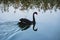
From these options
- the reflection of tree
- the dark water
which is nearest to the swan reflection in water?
the dark water

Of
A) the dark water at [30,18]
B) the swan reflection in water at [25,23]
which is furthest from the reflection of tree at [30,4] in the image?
the swan reflection in water at [25,23]

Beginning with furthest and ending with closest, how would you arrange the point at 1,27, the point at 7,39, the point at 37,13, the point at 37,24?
1. the point at 37,13
2. the point at 37,24
3. the point at 1,27
4. the point at 7,39

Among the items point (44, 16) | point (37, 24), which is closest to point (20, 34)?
point (37, 24)

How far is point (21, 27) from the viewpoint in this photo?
Result: 3.88 m

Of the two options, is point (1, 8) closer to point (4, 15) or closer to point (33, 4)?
point (4, 15)

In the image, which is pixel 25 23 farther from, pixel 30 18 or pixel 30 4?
pixel 30 4

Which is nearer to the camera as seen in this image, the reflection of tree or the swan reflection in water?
the swan reflection in water

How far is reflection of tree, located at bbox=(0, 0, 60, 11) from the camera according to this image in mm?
4536

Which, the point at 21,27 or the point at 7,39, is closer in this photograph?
the point at 7,39

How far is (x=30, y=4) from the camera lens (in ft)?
15.4

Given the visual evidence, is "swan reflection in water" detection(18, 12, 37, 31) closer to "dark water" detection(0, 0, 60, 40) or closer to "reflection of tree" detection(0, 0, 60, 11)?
"dark water" detection(0, 0, 60, 40)

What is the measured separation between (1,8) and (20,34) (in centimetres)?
92

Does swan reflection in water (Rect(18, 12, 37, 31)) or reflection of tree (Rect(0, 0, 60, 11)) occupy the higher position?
reflection of tree (Rect(0, 0, 60, 11))

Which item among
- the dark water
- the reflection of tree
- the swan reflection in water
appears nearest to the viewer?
the dark water
